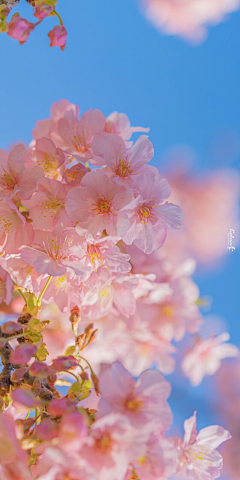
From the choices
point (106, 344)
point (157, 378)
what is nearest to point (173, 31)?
point (106, 344)

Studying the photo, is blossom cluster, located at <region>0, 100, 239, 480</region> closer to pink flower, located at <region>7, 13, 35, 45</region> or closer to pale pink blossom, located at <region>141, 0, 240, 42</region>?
pink flower, located at <region>7, 13, 35, 45</region>

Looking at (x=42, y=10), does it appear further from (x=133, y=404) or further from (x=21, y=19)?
(x=133, y=404)

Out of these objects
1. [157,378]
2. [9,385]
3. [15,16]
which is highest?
[15,16]

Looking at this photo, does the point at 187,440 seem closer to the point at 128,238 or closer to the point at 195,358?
the point at 128,238

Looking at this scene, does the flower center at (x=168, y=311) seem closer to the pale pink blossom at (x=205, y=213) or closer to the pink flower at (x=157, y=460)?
the pale pink blossom at (x=205, y=213)

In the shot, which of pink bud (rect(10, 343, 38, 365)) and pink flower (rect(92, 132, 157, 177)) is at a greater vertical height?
pink flower (rect(92, 132, 157, 177))

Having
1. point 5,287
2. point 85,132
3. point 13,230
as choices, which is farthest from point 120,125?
point 5,287

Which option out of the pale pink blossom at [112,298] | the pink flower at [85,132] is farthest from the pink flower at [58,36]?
the pale pink blossom at [112,298]

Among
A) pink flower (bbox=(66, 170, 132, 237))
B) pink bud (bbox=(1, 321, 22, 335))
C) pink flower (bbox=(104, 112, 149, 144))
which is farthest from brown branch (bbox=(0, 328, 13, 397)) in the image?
pink flower (bbox=(104, 112, 149, 144))
